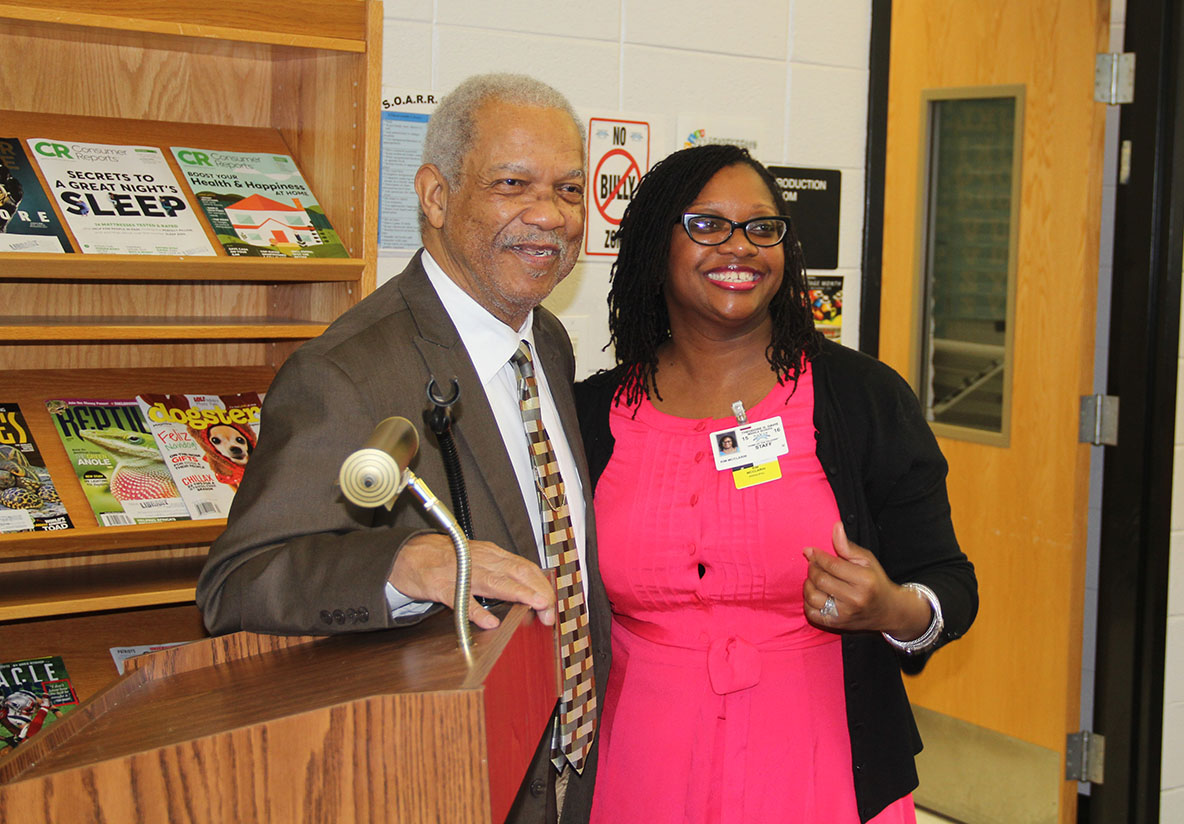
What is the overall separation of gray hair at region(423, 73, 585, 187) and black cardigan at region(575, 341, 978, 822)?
64 cm

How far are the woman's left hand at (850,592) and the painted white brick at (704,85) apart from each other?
4.61 ft

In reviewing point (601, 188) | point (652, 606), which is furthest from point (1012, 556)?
point (652, 606)

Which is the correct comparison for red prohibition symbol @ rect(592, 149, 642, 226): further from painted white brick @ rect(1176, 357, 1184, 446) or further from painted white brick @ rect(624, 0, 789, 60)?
painted white brick @ rect(1176, 357, 1184, 446)

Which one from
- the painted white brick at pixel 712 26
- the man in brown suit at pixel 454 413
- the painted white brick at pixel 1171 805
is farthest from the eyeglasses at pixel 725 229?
the painted white brick at pixel 1171 805

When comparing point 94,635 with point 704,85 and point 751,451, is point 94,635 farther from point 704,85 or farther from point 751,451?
point 704,85

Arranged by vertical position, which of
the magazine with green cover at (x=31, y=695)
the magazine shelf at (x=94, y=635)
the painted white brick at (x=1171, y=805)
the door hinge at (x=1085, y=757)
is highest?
the magazine shelf at (x=94, y=635)

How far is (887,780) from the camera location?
5.92 feet

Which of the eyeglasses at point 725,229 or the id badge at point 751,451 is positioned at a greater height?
the eyeglasses at point 725,229

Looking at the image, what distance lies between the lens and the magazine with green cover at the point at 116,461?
6.66ft

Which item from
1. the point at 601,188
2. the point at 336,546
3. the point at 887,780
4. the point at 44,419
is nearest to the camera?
the point at 336,546

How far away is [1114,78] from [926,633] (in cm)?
201

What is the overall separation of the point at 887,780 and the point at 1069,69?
7.60 feet

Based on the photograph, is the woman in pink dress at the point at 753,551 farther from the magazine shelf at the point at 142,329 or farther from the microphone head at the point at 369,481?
the microphone head at the point at 369,481

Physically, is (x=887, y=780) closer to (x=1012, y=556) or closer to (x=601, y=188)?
(x=601, y=188)
